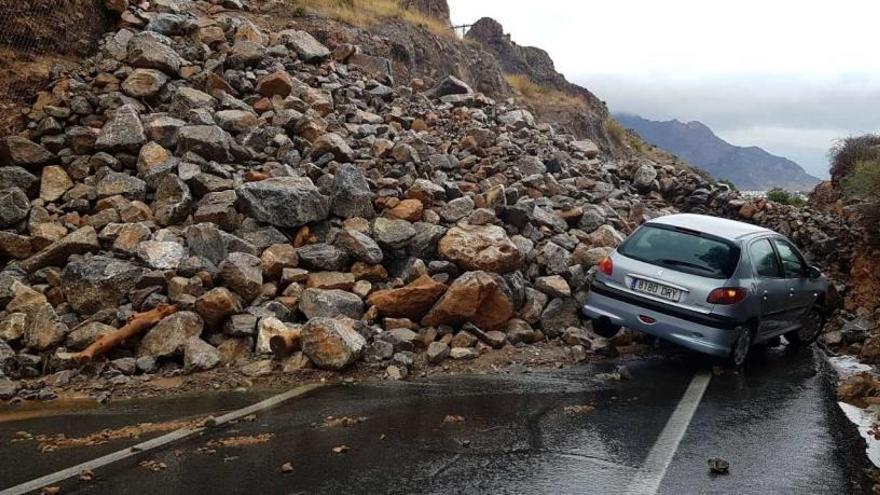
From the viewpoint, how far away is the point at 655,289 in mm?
8070

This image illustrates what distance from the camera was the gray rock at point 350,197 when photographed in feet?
33.9

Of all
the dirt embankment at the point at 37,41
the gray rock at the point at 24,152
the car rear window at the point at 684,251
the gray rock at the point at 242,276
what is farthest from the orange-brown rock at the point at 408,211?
the dirt embankment at the point at 37,41

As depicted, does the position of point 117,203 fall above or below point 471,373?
above

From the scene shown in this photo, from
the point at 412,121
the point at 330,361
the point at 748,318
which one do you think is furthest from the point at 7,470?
the point at 412,121

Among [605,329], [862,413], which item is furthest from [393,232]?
[862,413]

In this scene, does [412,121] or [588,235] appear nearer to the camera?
[588,235]

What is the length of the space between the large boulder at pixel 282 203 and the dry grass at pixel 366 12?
38.4ft

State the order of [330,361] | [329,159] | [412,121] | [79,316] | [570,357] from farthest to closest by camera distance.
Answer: [412,121]
[329,159]
[570,357]
[79,316]
[330,361]

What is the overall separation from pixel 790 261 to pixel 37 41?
13474 mm

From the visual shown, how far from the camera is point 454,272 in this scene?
9.52 metres

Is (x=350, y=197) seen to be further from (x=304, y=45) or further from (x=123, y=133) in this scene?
(x=304, y=45)

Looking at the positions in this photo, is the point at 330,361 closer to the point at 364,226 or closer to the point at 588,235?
the point at 364,226

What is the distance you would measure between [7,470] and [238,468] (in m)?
1.65

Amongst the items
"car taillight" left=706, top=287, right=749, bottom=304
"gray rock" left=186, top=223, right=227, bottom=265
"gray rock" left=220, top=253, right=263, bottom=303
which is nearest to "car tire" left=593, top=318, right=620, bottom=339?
"car taillight" left=706, top=287, right=749, bottom=304
